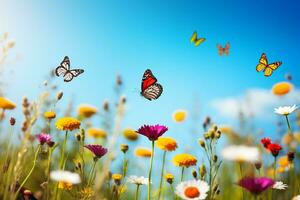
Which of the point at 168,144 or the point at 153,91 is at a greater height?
the point at 153,91

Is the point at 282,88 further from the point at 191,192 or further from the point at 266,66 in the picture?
the point at 191,192

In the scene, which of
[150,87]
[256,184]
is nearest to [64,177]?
[256,184]

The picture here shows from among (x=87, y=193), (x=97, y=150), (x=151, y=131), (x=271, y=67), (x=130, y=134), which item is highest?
(x=271, y=67)

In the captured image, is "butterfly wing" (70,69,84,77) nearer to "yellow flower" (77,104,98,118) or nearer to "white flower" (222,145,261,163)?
"yellow flower" (77,104,98,118)

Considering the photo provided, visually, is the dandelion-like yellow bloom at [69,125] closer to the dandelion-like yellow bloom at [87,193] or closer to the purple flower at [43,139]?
the purple flower at [43,139]

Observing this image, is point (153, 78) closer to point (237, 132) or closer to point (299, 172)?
point (237, 132)

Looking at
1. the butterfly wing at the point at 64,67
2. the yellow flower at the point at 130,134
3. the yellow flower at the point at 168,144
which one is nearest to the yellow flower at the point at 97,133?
the yellow flower at the point at 130,134
